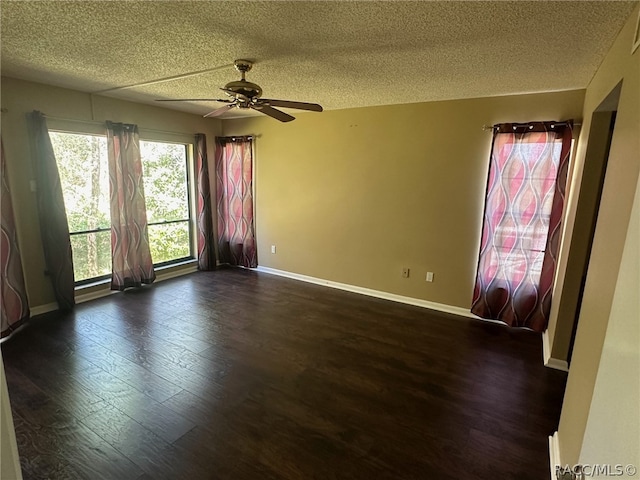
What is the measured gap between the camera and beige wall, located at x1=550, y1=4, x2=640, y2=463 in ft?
2.97

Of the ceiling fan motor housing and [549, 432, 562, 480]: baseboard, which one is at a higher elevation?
the ceiling fan motor housing

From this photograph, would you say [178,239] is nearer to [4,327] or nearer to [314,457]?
[4,327]

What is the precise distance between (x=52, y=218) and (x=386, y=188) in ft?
12.2

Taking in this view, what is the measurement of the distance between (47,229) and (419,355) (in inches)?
157

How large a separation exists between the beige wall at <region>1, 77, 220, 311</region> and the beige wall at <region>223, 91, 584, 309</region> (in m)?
1.96

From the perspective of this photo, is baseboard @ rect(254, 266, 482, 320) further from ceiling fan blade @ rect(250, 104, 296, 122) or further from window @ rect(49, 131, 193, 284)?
ceiling fan blade @ rect(250, 104, 296, 122)

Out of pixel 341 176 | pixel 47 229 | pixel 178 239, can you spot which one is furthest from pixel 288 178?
pixel 47 229

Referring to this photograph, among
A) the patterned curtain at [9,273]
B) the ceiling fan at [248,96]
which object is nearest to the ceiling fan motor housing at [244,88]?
the ceiling fan at [248,96]

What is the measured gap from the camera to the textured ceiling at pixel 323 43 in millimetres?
1665

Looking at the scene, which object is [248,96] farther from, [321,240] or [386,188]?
[321,240]

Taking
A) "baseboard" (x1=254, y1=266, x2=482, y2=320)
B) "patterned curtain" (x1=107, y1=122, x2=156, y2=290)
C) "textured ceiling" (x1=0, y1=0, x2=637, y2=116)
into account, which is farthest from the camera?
"patterned curtain" (x1=107, y1=122, x2=156, y2=290)

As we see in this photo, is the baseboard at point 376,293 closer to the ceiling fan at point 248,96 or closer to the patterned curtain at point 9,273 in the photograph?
the ceiling fan at point 248,96

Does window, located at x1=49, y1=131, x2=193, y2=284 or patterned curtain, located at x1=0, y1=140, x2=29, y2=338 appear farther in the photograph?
window, located at x1=49, y1=131, x2=193, y2=284

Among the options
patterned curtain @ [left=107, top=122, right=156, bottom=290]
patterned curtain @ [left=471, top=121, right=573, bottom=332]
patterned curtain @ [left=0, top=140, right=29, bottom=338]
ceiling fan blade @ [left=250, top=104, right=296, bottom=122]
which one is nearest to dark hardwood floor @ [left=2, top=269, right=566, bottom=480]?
patterned curtain @ [left=0, top=140, right=29, bottom=338]
